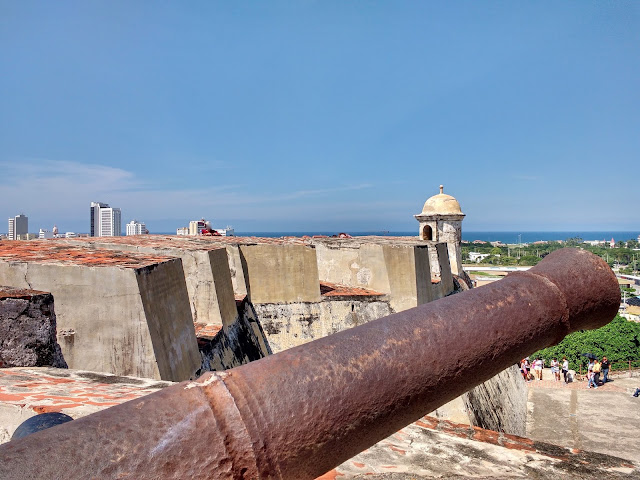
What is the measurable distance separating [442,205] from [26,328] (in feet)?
59.4

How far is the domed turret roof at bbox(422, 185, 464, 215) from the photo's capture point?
782 inches

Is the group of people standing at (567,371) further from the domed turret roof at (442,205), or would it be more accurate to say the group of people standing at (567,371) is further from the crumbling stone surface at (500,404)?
the domed turret roof at (442,205)

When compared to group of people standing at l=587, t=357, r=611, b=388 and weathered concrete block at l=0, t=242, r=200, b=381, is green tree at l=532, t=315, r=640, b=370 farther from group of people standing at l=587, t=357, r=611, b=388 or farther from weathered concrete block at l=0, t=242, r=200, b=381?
weathered concrete block at l=0, t=242, r=200, b=381

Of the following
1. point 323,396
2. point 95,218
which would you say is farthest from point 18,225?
point 323,396

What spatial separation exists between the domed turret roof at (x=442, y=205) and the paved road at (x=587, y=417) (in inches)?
286

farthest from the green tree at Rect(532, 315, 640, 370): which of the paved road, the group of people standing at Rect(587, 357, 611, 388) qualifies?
the paved road

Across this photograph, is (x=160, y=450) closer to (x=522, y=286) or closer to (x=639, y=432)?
(x=522, y=286)

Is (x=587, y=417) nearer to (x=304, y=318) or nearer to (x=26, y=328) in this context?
(x=304, y=318)

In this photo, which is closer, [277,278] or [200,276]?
[200,276]

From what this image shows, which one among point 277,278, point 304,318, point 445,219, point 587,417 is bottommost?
point 587,417

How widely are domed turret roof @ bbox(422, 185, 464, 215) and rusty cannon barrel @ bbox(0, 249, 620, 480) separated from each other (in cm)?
1799

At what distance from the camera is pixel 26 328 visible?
3.53 meters

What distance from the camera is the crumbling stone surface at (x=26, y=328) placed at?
11.3ft

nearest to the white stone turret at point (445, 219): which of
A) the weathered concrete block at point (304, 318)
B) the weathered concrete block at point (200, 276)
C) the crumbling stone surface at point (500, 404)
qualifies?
the crumbling stone surface at point (500, 404)
